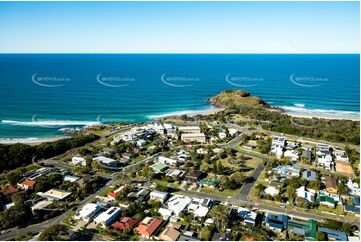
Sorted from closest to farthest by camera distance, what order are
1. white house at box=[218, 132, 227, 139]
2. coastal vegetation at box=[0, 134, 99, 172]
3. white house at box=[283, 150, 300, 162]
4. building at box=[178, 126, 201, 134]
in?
coastal vegetation at box=[0, 134, 99, 172] → white house at box=[283, 150, 300, 162] → white house at box=[218, 132, 227, 139] → building at box=[178, 126, 201, 134]

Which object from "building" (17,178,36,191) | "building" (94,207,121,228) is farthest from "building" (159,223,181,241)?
"building" (17,178,36,191)

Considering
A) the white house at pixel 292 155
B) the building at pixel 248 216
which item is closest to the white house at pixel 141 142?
the white house at pixel 292 155

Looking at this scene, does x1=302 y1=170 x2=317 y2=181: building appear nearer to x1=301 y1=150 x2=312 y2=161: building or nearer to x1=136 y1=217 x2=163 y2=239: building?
x1=301 y1=150 x2=312 y2=161: building

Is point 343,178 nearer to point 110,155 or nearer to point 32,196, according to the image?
point 110,155

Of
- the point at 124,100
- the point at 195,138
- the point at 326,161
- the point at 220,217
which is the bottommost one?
the point at 326,161

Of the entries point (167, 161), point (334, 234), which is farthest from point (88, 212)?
point (334, 234)

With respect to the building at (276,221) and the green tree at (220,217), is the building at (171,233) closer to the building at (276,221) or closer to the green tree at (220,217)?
the green tree at (220,217)

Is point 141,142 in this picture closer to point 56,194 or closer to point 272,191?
point 56,194
